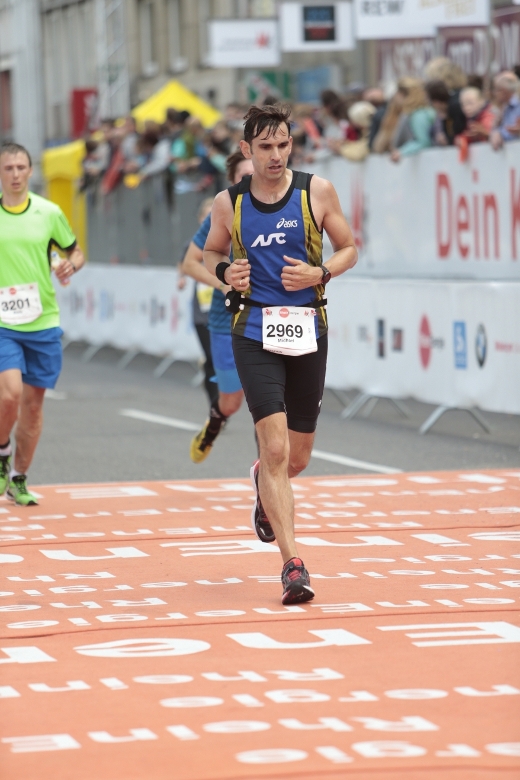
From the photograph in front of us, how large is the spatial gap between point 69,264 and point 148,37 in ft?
120

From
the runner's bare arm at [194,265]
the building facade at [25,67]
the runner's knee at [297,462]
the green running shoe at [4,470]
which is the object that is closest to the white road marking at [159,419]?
the runner's bare arm at [194,265]

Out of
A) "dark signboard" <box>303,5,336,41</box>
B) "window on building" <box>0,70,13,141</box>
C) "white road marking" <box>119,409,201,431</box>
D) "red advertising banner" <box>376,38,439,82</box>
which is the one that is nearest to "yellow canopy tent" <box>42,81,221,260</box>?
"red advertising banner" <box>376,38,439,82</box>

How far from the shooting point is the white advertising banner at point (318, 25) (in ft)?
77.9

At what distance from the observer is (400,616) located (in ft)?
22.6

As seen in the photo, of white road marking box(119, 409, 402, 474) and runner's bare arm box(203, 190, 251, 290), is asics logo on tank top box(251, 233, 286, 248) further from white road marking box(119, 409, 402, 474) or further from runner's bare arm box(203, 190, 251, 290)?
white road marking box(119, 409, 402, 474)

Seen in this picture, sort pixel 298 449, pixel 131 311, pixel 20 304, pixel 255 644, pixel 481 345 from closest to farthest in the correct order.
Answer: pixel 255 644
pixel 298 449
pixel 20 304
pixel 481 345
pixel 131 311

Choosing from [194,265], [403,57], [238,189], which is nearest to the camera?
[238,189]

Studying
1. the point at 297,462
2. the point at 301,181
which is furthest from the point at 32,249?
the point at 301,181

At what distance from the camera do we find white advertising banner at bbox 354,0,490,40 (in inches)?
766

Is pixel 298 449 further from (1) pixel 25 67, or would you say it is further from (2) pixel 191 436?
(1) pixel 25 67

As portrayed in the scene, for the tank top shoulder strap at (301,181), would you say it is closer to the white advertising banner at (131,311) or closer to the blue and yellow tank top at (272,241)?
the blue and yellow tank top at (272,241)

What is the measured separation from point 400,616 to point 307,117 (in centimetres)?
1490

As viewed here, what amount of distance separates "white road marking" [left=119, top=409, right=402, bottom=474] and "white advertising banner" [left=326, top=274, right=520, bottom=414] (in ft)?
4.79

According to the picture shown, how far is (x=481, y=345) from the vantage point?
14008 mm
